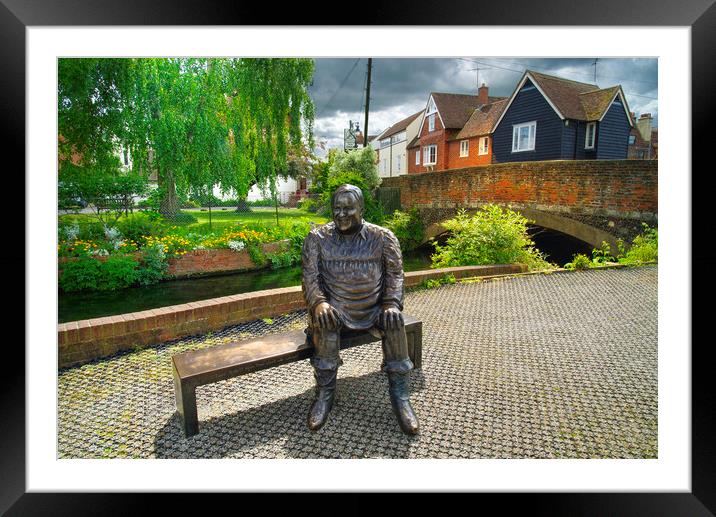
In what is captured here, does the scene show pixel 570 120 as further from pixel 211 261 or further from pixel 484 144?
pixel 211 261

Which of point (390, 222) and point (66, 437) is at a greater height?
point (390, 222)

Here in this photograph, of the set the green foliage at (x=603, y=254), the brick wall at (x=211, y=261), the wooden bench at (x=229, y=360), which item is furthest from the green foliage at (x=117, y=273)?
the green foliage at (x=603, y=254)

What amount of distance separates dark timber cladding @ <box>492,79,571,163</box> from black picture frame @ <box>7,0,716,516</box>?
14.1 metres

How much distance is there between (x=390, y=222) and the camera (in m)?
14.2

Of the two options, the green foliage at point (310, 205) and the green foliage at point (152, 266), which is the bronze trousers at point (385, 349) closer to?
the green foliage at point (152, 266)

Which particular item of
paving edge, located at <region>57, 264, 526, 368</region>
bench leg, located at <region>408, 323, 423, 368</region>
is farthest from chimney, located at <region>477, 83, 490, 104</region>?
bench leg, located at <region>408, 323, 423, 368</region>

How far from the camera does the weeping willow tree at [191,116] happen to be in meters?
7.48

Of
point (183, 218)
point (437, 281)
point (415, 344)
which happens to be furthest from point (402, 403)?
point (183, 218)

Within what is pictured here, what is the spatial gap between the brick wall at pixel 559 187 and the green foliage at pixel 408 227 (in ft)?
2.83
